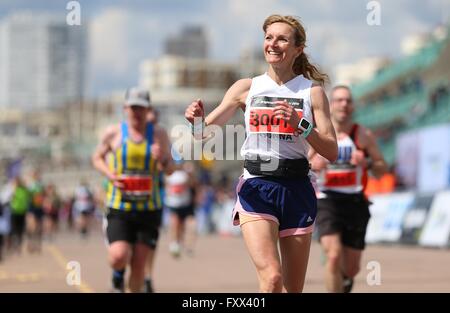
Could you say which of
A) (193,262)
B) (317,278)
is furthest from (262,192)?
(193,262)

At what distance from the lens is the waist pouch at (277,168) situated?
23.6 ft

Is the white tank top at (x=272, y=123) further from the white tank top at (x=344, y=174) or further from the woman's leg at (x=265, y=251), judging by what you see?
the white tank top at (x=344, y=174)

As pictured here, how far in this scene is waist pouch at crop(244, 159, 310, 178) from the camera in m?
7.18

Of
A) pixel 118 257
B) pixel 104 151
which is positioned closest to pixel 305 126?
pixel 118 257

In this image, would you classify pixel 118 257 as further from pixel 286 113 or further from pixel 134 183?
pixel 286 113

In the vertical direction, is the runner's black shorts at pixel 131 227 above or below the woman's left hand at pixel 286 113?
below

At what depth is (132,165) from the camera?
10.5 meters

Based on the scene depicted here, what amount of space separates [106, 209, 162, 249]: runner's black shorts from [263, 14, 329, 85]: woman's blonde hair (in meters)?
3.24

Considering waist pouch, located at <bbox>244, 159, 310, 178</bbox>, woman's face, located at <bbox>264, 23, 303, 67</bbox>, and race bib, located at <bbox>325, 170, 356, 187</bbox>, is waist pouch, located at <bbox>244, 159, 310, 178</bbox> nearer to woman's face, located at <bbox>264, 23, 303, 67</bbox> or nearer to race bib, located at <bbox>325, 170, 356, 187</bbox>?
woman's face, located at <bbox>264, 23, 303, 67</bbox>

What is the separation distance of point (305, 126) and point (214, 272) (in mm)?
10389

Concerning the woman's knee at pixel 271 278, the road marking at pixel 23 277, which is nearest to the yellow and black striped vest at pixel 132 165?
the woman's knee at pixel 271 278

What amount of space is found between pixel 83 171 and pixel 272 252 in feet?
428

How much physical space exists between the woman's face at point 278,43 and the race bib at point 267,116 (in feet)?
0.87
